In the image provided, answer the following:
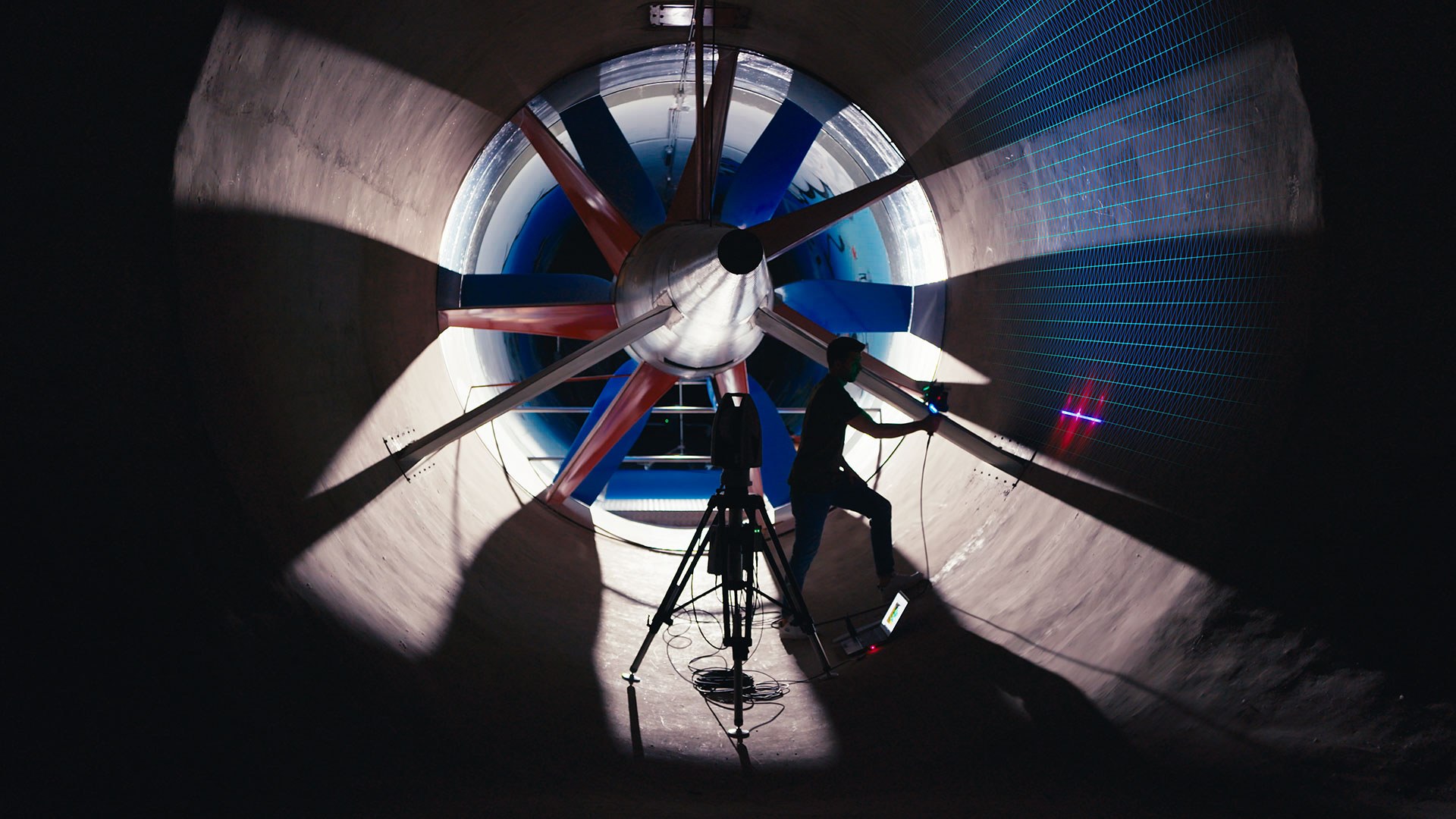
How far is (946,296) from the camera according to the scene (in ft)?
20.0

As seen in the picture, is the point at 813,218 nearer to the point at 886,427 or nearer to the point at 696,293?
the point at 696,293

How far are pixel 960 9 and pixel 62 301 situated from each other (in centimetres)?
385

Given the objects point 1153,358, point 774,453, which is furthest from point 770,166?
point 1153,358

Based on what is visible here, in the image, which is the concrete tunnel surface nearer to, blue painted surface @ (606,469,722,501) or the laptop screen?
the laptop screen

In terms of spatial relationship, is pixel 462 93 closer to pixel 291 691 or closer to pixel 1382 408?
pixel 291 691

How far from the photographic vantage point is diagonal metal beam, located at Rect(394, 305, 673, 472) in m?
4.39

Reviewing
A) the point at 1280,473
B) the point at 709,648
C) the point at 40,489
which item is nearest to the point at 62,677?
the point at 40,489

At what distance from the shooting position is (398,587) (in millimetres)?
3770

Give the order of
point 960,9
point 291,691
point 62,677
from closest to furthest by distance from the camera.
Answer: point 62,677
point 291,691
point 960,9

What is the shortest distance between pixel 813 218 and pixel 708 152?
820mm

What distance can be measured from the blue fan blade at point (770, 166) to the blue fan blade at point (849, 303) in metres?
0.59

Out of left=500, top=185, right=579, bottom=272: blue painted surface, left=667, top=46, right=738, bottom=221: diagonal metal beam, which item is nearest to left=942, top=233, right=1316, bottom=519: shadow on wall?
left=667, top=46, right=738, bottom=221: diagonal metal beam

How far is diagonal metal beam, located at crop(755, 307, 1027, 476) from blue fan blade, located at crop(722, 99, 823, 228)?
5.54 feet

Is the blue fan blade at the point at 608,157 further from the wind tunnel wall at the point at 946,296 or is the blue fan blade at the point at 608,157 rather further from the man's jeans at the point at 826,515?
the man's jeans at the point at 826,515
